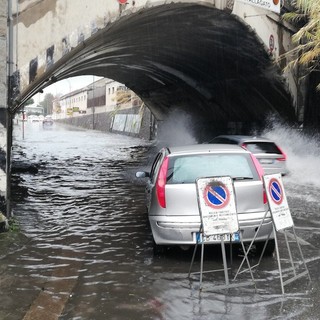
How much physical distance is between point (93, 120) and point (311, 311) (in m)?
73.5

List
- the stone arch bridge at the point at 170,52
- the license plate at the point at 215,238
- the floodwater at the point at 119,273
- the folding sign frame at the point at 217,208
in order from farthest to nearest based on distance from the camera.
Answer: the stone arch bridge at the point at 170,52 < the license plate at the point at 215,238 < the folding sign frame at the point at 217,208 < the floodwater at the point at 119,273

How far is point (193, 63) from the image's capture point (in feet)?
70.8

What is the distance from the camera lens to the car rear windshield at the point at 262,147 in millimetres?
13273

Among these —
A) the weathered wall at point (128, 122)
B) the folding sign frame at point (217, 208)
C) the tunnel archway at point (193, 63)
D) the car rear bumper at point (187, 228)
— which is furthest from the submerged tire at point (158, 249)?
the weathered wall at point (128, 122)

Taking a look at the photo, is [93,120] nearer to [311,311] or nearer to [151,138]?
[151,138]

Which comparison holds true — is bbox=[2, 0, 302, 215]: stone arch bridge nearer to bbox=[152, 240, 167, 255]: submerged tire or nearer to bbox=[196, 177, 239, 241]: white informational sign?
bbox=[152, 240, 167, 255]: submerged tire

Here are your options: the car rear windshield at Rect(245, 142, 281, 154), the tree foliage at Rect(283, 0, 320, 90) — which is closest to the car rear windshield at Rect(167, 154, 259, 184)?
the car rear windshield at Rect(245, 142, 281, 154)

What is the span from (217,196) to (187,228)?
879 millimetres

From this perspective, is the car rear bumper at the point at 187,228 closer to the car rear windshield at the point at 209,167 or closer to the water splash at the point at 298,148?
the car rear windshield at the point at 209,167

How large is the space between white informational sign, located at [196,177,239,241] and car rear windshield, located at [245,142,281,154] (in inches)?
320

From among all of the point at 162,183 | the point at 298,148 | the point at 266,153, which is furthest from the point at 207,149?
the point at 298,148

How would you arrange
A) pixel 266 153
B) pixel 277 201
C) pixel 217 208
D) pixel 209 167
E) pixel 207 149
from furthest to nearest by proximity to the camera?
1. pixel 266 153
2. pixel 207 149
3. pixel 209 167
4. pixel 277 201
5. pixel 217 208

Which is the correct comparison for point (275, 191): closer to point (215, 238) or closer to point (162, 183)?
point (215, 238)

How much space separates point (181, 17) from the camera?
14.3 meters
